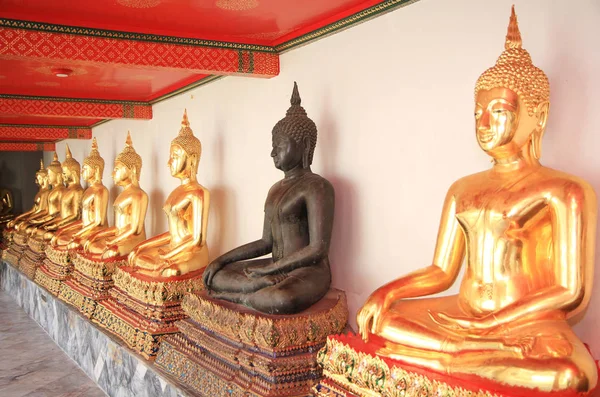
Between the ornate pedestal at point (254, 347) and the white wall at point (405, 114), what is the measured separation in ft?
1.68

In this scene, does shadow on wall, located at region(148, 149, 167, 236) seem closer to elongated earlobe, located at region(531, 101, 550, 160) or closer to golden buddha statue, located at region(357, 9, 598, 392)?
golden buddha statue, located at region(357, 9, 598, 392)

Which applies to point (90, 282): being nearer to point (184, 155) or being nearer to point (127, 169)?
point (127, 169)

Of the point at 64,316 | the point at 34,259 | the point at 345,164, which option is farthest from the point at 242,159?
the point at 34,259

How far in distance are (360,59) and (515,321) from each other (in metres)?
1.92

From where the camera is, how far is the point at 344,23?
3592 mm

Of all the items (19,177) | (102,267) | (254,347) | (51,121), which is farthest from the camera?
(19,177)

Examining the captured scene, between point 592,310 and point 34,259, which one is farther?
point 34,259

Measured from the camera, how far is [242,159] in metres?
4.82

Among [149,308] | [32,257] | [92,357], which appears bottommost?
[92,357]

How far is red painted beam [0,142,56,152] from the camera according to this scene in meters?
11.3

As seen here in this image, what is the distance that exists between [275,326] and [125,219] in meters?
3.41

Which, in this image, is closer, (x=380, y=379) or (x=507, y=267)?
(x=380, y=379)

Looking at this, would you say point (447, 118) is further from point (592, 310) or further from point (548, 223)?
point (592, 310)

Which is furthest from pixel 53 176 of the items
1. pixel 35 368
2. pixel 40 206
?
pixel 35 368
